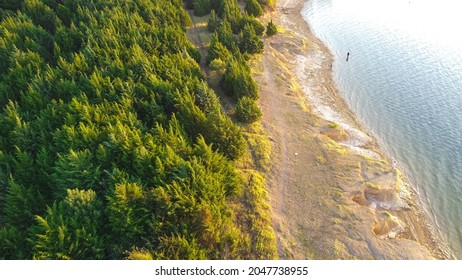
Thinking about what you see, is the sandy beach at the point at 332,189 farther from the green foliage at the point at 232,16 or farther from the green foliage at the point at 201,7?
the green foliage at the point at 201,7

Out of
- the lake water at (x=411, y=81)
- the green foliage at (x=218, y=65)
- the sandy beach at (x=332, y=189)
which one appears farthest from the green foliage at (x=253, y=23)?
the green foliage at (x=218, y=65)

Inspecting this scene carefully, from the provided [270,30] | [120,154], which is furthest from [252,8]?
[120,154]

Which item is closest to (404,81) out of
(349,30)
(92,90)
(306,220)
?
(349,30)

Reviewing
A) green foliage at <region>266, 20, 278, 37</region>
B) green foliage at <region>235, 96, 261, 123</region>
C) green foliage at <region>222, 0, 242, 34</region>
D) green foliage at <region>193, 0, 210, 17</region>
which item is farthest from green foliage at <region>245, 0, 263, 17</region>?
green foliage at <region>235, 96, 261, 123</region>

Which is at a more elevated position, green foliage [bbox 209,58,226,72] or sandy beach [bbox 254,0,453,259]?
green foliage [bbox 209,58,226,72]

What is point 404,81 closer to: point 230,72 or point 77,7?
point 230,72

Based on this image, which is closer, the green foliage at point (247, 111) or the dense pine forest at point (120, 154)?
the dense pine forest at point (120, 154)

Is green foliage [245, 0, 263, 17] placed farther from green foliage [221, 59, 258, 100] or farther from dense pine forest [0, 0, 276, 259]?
green foliage [221, 59, 258, 100]
